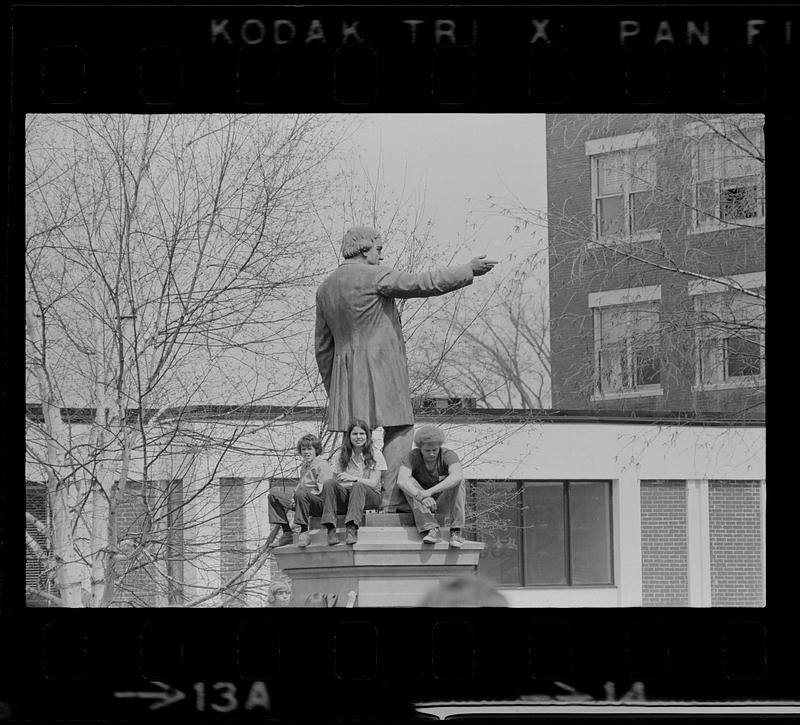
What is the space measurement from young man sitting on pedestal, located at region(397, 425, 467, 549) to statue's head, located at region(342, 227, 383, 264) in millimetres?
908


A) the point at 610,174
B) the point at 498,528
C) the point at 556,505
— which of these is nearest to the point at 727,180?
the point at 610,174

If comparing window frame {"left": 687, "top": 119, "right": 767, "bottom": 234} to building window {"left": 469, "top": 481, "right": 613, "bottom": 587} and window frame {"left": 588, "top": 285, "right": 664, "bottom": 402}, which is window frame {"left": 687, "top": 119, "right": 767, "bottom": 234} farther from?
building window {"left": 469, "top": 481, "right": 613, "bottom": 587}

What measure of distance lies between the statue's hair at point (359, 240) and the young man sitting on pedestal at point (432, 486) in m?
0.95

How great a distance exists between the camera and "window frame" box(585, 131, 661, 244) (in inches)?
648

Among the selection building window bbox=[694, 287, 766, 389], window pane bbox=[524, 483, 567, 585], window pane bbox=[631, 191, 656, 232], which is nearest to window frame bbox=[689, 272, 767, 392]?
building window bbox=[694, 287, 766, 389]

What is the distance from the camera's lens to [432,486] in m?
7.59

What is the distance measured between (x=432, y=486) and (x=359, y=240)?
1.25 meters

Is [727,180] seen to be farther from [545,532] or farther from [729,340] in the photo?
[545,532]

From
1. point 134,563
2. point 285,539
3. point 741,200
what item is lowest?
point 134,563

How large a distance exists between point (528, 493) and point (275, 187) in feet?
15.3

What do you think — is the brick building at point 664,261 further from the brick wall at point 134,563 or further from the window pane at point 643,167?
the brick wall at point 134,563

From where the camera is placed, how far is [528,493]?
737 inches
